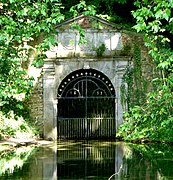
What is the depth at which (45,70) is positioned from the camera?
14.7m

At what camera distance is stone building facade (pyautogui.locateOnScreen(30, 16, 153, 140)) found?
1467cm

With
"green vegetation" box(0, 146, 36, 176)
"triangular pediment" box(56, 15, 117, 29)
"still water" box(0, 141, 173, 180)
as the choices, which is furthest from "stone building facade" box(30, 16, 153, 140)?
"green vegetation" box(0, 146, 36, 176)

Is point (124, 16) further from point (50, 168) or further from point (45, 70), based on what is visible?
point (50, 168)

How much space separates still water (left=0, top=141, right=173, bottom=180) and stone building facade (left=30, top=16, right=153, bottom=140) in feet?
4.64

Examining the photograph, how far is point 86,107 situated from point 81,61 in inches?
54.7

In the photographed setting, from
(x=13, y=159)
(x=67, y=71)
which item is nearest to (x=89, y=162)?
(x=13, y=159)

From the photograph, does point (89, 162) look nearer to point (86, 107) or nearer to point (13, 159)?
point (13, 159)

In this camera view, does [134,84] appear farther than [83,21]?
Yes

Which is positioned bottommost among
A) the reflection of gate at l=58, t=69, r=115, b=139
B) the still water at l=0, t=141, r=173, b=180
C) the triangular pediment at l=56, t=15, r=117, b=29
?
the still water at l=0, t=141, r=173, b=180

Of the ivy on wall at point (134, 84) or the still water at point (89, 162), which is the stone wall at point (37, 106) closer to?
the still water at point (89, 162)

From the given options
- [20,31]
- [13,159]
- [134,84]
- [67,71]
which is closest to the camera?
[20,31]

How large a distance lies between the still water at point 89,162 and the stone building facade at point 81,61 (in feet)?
4.64

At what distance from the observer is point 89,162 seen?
33.1ft

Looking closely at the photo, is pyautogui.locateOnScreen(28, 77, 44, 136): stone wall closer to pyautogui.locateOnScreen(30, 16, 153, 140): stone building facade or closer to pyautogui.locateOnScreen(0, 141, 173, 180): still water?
pyautogui.locateOnScreen(30, 16, 153, 140): stone building facade
